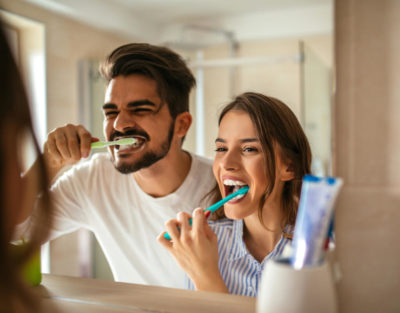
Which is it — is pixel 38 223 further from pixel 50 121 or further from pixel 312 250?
pixel 50 121

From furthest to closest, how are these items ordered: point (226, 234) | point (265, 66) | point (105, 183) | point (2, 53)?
point (265, 66) → point (105, 183) → point (226, 234) → point (2, 53)

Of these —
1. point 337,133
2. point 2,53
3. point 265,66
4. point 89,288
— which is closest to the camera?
point 2,53

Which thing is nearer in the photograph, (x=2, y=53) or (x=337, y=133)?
(x=2, y=53)

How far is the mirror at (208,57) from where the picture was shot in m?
0.79

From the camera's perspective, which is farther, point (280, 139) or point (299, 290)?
point (280, 139)

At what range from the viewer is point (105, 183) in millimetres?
825

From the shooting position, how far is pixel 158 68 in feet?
2.36

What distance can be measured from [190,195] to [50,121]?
0.38m

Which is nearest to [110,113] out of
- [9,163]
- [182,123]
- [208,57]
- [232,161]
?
[182,123]

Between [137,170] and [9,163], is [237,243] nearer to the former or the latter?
[137,170]

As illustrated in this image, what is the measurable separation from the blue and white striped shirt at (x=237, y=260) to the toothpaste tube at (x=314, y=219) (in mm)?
217

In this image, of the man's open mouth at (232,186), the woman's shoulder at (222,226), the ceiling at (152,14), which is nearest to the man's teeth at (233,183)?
the man's open mouth at (232,186)

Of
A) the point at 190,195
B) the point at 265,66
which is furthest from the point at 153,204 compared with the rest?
the point at 265,66

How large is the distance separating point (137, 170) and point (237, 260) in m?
0.26
